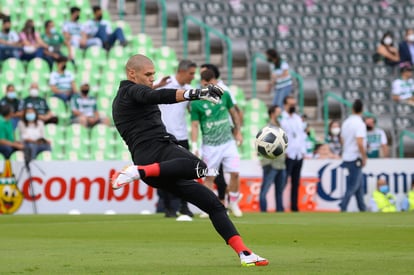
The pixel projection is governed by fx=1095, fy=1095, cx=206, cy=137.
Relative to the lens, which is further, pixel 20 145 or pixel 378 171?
pixel 378 171

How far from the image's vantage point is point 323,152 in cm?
2461

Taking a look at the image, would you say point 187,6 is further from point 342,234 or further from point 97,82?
point 342,234

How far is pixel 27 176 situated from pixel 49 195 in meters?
0.60

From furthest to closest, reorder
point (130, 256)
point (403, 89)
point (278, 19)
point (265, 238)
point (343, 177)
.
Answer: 1. point (278, 19)
2. point (403, 89)
3. point (343, 177)
4. point (265, 238)
5. point (130, 256)

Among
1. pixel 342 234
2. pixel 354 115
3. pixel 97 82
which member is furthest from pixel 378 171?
pixel 342 234

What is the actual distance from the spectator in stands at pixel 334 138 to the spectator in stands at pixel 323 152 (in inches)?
11.4

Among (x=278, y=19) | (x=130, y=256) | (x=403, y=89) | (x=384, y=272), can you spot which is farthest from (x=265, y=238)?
(x=278, y=19)

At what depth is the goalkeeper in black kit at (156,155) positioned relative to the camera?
9477 millimetres

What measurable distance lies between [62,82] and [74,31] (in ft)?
6.59

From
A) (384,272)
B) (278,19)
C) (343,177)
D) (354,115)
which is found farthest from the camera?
(278,19)

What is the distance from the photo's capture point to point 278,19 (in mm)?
30594

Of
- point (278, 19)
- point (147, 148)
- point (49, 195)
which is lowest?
point (49, 195)

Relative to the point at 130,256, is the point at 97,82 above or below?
above

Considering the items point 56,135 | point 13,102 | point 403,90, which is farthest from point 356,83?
point 13,102
